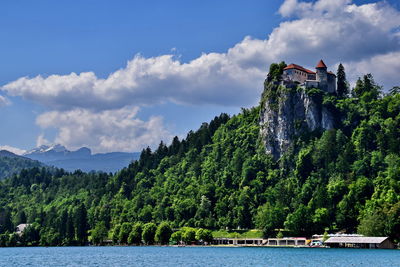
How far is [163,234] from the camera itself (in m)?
185

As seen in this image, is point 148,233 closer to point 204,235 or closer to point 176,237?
point 176,237

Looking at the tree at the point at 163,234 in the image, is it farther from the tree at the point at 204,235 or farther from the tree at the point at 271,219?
the tree at the point at 271,219

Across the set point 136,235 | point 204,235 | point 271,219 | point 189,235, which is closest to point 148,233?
point 136,235

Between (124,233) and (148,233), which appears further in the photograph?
(124,233)

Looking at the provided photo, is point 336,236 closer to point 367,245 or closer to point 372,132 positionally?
point 367,245

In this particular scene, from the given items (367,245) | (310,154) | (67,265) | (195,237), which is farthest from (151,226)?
(67,265)

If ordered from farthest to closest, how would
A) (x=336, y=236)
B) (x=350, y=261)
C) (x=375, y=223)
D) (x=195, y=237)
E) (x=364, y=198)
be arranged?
1. (x=195, y=237)
2. (x=364, y=198)
3. (x=336, y=236)
4. (x=375, y=223)
5. (x=350, y=261)

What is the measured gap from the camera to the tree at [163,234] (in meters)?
184

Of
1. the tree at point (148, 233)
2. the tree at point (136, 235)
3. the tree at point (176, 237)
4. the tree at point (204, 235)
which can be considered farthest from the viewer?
the tree at point (136, 235)

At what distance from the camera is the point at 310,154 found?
194m

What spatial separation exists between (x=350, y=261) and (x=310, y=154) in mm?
96190

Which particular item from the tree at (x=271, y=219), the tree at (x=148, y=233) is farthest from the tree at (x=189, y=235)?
the tree at (x=271, y=219)

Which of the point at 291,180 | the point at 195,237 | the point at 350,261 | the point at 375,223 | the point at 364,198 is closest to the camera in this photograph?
the point at 350,261

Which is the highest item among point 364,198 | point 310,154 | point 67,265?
A: point 310,154
